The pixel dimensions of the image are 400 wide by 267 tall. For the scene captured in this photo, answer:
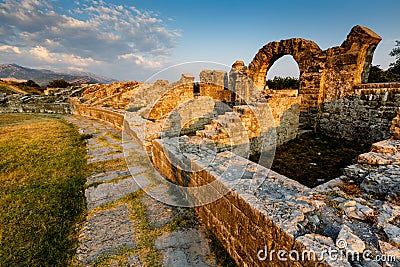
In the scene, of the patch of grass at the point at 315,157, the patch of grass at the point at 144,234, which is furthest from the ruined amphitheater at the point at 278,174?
the patch of grass at the point at 315,157

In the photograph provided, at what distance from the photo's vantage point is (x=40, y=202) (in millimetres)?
2965

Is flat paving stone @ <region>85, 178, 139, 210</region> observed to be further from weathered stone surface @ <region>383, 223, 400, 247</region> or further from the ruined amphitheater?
weathered stone surface @ <region>383, 223, 400, 247</region>

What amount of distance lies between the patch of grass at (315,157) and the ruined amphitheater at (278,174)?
0.37 meters

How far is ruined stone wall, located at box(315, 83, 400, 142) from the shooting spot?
582cm

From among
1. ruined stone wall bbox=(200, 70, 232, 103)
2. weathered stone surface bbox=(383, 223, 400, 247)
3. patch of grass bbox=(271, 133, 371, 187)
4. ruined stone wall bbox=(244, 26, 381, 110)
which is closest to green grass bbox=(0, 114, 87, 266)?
weathered stone surface bbox=(383, 223, 400, 247)

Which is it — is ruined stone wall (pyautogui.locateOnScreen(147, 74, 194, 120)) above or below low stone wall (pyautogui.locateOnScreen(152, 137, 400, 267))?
above

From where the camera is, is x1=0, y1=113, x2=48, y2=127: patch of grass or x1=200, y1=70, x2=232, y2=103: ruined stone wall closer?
x1=0, y1=113, x2=48, y2=127: patch of grass

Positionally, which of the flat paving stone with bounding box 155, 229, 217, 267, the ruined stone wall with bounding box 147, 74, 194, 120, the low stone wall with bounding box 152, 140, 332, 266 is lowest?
the flat paving stone with bounding box 155, 229, 217, 267

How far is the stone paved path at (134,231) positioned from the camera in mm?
2064

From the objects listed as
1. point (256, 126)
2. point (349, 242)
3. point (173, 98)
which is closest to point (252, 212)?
point (349, 242)

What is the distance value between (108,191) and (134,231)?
121 cm

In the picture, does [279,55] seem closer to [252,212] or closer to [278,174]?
[278,174]

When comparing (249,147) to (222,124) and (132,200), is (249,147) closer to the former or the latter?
(222,124)

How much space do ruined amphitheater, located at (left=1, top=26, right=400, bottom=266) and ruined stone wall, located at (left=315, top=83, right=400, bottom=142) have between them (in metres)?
0.03
